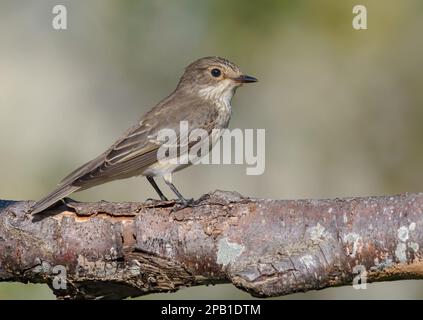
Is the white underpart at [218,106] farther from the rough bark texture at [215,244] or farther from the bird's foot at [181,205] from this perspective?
the bird's foot at [181,205]

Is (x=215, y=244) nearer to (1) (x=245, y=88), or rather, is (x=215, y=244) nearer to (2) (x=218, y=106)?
(2) (x=218, y=106)

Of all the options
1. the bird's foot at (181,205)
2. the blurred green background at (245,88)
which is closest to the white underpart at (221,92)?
the blurred green background at (245,88)

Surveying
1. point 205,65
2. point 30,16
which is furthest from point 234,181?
point 30,16

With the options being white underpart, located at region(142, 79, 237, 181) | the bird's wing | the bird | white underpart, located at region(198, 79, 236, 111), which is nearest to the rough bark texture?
the bird

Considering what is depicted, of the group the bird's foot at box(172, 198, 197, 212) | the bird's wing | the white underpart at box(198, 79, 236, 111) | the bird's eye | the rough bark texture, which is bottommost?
the rough bark texture

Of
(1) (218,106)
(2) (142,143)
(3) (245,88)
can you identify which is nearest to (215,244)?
(2) (142,143)

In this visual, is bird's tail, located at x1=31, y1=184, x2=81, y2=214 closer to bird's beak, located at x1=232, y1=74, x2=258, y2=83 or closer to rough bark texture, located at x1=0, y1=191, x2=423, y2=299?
rough bark texture, located at x1=0, y1=191, x2=423, y2=299

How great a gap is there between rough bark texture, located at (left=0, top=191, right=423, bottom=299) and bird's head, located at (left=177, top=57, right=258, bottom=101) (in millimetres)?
2268

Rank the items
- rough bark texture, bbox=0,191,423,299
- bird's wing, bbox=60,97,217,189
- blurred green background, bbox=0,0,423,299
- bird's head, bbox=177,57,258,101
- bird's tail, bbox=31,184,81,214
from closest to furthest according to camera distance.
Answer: rough bark texture, bbox=0,191,423,299 < bird's tail, bbox=31,184,81,214 < bird's wing, bbox=60,97,217,189 < blurred green background, bbox=0,0,423,299 < bird's head, bbox=177,57,258,101

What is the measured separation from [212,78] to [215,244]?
2757mm

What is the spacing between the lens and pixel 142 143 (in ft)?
22.0

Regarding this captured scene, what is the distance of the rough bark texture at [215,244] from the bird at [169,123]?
17.1 inches

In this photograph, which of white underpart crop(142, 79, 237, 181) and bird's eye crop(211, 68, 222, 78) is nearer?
white underpart crop(142, 79, 237, 181)

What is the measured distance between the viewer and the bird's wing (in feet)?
20.2
